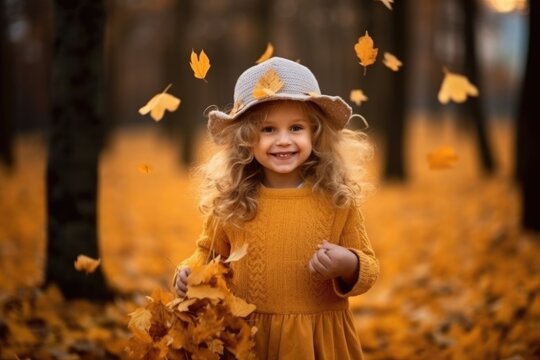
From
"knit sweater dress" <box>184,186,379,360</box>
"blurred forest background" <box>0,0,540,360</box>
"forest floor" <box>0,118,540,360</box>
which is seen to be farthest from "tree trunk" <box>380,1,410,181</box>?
"knit sweater dress" <box>184,186,379,360</box>

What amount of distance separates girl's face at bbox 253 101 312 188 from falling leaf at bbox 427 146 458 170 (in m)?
0.61

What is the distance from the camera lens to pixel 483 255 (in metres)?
5.38

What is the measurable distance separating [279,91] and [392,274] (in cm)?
368

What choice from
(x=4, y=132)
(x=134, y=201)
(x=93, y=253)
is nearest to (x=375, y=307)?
(x=93, y=253)

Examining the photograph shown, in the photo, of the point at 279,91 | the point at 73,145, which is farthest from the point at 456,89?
the point at 73,145

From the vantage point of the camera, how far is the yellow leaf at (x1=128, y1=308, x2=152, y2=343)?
92.0 inches

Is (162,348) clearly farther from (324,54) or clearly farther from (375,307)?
(324,54)

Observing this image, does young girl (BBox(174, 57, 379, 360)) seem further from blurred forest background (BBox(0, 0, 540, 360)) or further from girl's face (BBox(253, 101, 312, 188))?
blurred forest background (BBox(0, 0, 540, 360))

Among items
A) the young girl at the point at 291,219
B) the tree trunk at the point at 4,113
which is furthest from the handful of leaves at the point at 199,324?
the tree trunk at the point at 4,113

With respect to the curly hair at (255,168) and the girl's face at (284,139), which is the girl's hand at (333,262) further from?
the girl's face at (284,139)

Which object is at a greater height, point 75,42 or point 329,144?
point 75,42

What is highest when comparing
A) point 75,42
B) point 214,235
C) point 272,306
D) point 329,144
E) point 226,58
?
point 226,58

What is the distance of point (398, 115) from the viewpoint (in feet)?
38.3

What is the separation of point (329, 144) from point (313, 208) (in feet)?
1.04
